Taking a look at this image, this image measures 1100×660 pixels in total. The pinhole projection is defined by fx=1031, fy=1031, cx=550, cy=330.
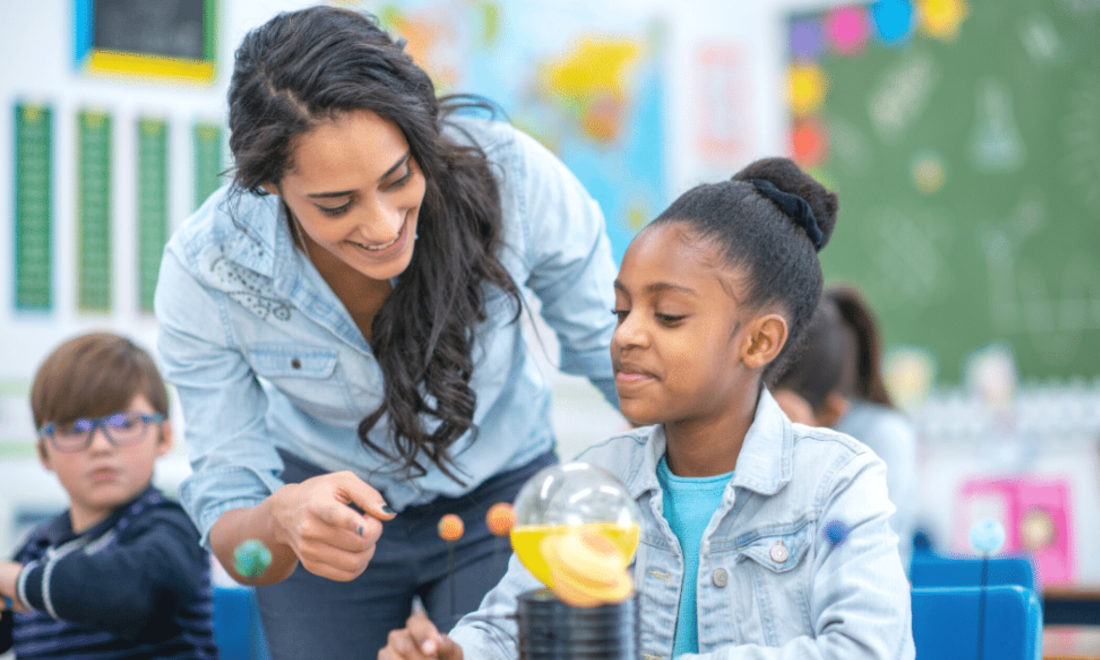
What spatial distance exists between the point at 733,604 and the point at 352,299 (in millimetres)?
690

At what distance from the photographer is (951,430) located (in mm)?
3928

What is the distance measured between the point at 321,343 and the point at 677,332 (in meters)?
0.54

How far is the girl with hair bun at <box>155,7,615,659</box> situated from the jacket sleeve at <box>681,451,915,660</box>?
1.75 ft

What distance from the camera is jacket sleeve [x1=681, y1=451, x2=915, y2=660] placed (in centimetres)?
96

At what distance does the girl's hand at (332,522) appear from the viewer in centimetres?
99

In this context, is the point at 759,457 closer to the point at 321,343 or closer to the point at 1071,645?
the point at 321,343

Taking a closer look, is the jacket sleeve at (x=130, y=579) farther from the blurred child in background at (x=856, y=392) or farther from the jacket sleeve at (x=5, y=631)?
the blurred child in background at (x=856, y=392)

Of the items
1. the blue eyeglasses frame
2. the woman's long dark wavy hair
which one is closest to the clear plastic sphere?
the woman's long dark wavy hair

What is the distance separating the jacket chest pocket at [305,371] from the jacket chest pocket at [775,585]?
64 cm

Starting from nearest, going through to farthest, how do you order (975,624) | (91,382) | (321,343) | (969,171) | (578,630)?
(578,630), (975,624), (321,343), (91,382), (969,171)

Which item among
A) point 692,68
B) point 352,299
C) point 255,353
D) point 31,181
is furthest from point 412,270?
point 692,68

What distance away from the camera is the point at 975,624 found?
1337mm

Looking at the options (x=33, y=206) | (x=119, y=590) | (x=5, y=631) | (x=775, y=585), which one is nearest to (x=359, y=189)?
(x=775, y=585)

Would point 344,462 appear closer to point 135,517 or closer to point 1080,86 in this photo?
point 135,517
